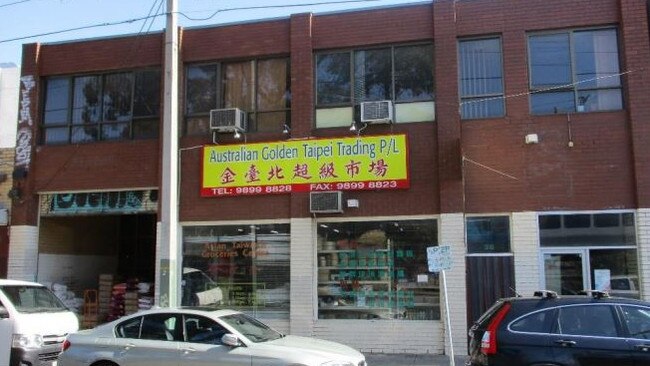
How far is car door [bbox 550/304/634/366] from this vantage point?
7.98 meters

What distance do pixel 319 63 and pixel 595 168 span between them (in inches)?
250

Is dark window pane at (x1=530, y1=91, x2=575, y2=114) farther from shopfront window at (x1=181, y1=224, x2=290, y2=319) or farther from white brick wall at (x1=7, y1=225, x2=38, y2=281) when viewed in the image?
white brick wall at (x1=7, y1=225, x2=38, y2=281)

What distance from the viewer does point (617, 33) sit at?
13.6 meters

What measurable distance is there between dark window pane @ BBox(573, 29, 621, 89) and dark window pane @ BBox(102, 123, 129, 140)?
1044 centimetres

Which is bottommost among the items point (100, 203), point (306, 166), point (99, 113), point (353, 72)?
point (100, 203)

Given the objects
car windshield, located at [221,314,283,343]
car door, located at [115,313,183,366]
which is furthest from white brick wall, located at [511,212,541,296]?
car door, located at [115,313,183,366]

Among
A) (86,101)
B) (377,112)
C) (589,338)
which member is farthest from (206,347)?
(86,101)

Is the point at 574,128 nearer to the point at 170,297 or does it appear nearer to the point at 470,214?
the point at 470,214

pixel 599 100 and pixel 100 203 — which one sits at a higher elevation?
pixel 599 100

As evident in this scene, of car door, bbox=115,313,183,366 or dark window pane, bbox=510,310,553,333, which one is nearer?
dark window pane, bbox=510,310,553,333

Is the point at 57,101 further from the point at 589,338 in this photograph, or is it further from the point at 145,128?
the point at 589,338

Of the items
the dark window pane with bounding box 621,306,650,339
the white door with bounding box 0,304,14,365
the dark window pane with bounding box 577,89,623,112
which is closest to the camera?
the dark window pane with bounding box 621,306,650,339

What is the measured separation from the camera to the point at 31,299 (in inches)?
467

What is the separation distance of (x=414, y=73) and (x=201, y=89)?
5083 mm
